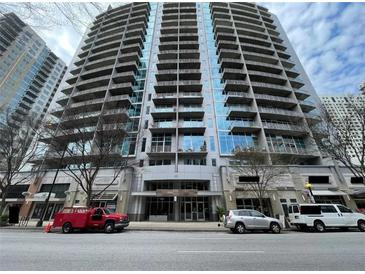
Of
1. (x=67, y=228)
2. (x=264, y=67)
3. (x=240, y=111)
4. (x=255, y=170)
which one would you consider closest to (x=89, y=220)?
(x=67, y=228)

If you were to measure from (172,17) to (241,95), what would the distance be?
102 feet

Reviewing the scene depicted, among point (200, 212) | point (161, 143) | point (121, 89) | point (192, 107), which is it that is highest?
point (121, 89)

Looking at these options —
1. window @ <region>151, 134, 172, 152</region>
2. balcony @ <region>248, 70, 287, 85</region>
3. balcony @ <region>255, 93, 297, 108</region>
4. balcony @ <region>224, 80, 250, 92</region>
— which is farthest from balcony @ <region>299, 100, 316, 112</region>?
window @ <region>151, 134, 172, 152</region>

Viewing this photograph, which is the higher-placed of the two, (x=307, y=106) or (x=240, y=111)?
(x=307, y=106)

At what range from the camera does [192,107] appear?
35438 millimetres

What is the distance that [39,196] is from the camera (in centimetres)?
2700

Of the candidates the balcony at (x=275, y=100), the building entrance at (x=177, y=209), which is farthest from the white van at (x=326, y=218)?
the balcony at (x=275, y=100)

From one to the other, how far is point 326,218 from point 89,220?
17.9 meters

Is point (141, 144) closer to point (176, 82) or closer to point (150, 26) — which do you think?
point (176, 82)

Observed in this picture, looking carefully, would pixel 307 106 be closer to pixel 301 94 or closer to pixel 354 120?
pixel 301 94

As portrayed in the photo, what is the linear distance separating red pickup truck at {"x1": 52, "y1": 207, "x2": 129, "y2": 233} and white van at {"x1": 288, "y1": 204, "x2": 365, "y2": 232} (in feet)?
44.7

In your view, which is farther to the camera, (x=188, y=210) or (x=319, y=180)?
(x=319, y=180)

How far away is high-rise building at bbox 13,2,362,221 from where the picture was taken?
85.4 feet

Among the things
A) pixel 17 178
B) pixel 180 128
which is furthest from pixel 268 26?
pixel 17 178
